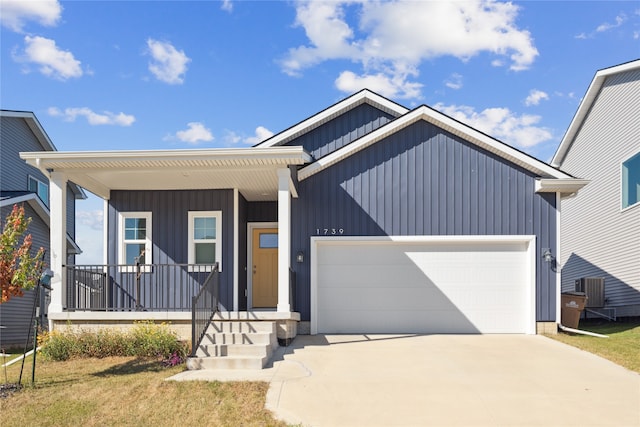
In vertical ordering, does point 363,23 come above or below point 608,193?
above

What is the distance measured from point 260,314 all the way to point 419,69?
325 inches

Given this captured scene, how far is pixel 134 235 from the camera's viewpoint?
11.7 metres

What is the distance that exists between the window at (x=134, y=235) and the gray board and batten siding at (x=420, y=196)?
3300mm

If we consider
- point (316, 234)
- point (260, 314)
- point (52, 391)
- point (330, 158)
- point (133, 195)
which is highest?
point (330, 158)

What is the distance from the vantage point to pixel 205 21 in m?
11.6

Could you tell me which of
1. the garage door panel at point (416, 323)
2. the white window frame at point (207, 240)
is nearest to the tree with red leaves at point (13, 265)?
the white window frame at point (207, 240)

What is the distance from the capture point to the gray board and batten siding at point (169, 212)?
11.5 meters

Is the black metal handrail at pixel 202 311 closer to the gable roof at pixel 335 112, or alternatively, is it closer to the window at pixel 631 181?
Result: the gable roof at pixel 335 112

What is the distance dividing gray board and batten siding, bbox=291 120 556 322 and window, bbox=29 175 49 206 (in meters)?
12.4

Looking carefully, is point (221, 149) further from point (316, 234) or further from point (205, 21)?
point (205, 21)

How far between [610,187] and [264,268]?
1047 centimetres

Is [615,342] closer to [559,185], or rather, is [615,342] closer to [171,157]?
[559,185]

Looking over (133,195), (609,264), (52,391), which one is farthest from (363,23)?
(609,264)

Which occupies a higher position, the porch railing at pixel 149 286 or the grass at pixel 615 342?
the porch railing at pixel 149 286
